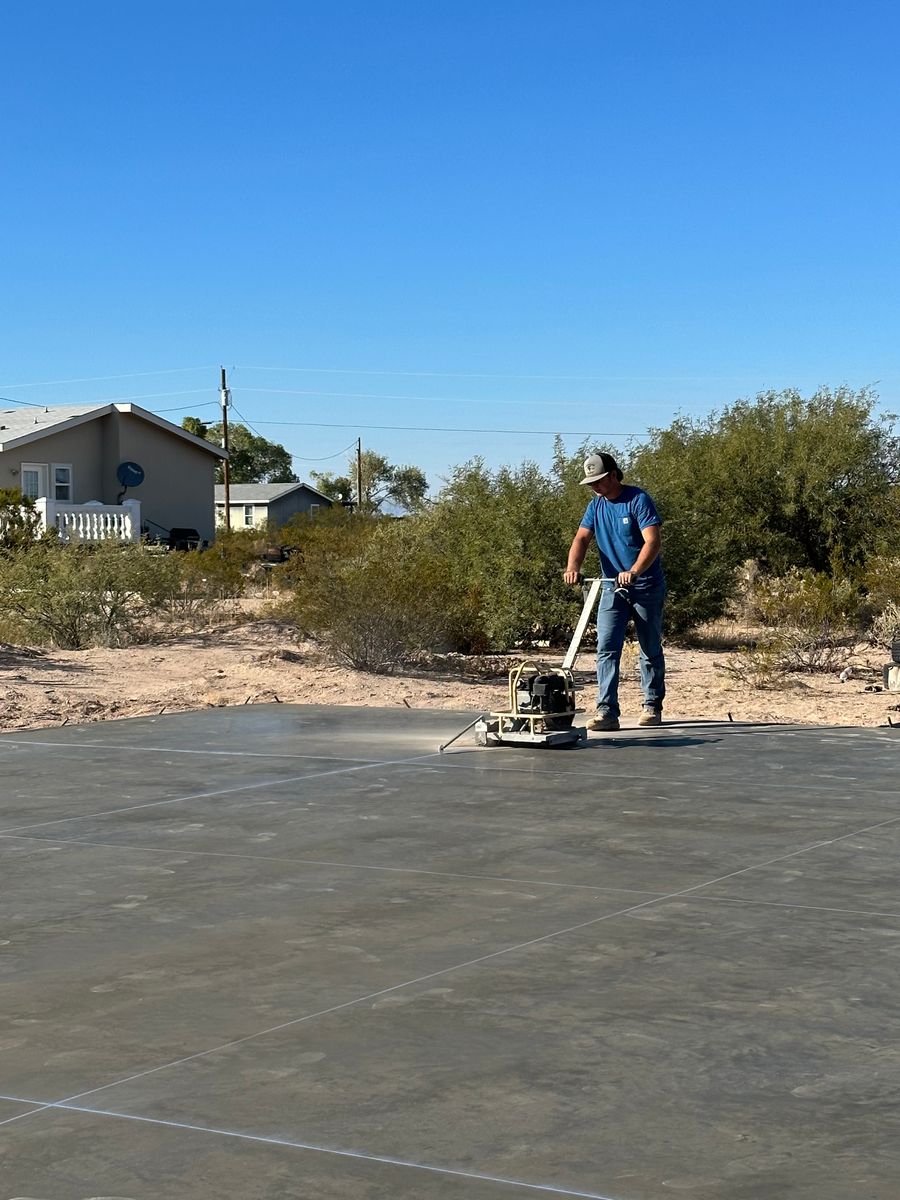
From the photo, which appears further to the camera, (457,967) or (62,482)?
(62,482)

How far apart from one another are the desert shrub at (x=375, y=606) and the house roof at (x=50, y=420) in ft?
85.0

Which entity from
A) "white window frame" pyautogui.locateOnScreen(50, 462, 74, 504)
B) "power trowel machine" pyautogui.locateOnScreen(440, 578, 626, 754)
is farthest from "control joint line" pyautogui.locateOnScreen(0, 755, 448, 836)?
"white window frame" pyautogui.locateOnScreen(50, 462, 74, 504)

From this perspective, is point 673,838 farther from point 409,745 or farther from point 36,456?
point 36,456

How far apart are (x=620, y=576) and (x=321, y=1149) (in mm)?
8072

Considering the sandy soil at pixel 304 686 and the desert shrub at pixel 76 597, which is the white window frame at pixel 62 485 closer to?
the desert shrub at pixel 76 597

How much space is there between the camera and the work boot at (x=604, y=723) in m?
11.6

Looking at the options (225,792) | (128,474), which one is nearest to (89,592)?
(225,792)

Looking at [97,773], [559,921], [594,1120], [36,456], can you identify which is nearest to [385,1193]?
[594,1120]

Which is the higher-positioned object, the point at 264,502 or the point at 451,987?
the point at 264,502

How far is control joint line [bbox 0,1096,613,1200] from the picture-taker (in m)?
3.49

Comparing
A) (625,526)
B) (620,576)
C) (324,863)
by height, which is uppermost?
(625,526)

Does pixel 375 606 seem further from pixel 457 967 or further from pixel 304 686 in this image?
pixel 457 967

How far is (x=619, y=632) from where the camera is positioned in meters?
11.9

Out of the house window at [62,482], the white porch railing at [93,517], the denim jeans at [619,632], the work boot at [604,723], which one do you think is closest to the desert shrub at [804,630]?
the denim jeans at [619,632]
